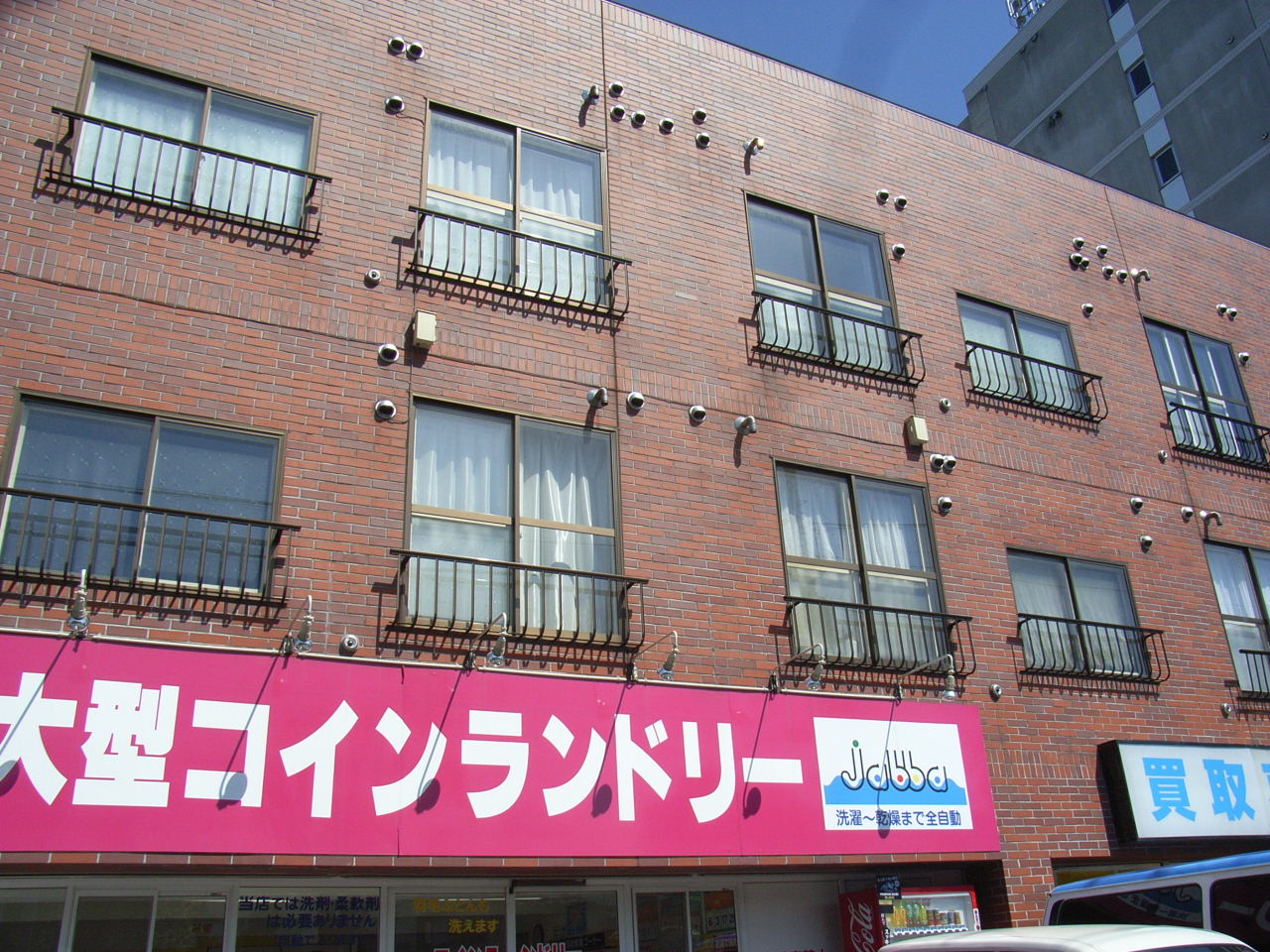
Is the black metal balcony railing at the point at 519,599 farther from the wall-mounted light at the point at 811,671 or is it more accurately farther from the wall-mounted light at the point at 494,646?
the wall-mounted light at the point at 811,671

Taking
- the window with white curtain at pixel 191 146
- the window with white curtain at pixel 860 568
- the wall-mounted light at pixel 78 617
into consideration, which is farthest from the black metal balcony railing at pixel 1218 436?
the wall-mounted light at pixel 78 617

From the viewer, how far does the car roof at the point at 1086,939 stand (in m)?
5.09

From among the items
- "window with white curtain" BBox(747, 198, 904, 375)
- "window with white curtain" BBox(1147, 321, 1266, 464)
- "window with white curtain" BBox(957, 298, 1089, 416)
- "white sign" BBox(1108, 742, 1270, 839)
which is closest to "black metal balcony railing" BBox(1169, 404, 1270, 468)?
"window with white curtain" BBox(1147, 321, 1266, 464)

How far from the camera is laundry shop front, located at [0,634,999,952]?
7207mm

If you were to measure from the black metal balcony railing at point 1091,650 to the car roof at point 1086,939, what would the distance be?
648 cm

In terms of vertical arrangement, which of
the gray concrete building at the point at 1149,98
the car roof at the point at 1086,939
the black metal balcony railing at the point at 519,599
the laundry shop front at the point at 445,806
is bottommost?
the car roof at the point at 1086,939

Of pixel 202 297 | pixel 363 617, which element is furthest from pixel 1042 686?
pixel 202 297

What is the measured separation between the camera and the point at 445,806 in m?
8.12

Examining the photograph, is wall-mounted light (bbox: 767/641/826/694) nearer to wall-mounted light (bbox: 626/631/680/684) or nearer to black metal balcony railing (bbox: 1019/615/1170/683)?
wall-mounted light (bbox: 626/631/680/684)

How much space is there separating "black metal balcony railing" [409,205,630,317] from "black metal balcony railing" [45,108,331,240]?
1118 millimetres

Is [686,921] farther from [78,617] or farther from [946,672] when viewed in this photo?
[78,617]

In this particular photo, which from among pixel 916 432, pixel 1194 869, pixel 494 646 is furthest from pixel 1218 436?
pixel 494 646

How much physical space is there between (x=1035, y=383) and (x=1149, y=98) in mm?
27883

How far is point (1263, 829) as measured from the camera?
12.0m
